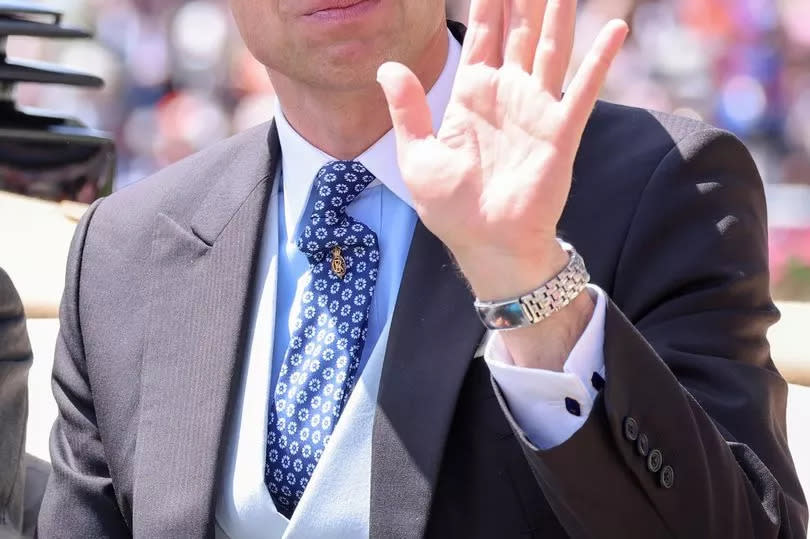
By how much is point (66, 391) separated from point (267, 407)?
16.5 inches

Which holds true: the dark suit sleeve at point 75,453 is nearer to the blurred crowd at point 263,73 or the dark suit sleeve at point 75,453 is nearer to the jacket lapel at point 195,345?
the jacket lapel at point 195,345

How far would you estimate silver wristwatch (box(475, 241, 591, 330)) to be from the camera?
121 cm

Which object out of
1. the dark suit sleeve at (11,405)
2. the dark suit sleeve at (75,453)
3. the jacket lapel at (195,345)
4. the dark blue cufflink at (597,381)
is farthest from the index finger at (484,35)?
the dark suit sleeve at (11,405)

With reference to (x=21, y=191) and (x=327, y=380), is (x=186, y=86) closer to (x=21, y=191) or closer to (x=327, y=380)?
(x=21, y=191)

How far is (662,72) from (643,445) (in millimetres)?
3987

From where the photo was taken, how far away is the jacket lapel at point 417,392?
154cm

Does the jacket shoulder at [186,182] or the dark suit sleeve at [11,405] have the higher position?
the jacket shoulder at [186,182]

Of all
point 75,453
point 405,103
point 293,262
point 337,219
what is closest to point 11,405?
point 75,453

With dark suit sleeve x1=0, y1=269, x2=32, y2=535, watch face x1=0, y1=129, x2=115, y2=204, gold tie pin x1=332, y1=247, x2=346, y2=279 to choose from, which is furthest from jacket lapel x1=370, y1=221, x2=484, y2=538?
watch face x1=0, y1=129, x2=115, y2=204

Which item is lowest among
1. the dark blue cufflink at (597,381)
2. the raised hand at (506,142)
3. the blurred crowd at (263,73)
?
the blurred crowd at (263,73)

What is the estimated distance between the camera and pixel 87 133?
3236 millimetres

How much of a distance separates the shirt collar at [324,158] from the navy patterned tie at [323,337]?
3 cm

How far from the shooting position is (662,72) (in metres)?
5.07

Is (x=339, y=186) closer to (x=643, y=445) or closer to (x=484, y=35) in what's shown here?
(x=484, y=35)
